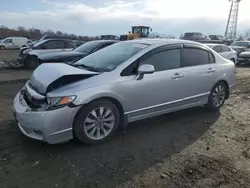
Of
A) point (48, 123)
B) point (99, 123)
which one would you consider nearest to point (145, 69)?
point (99, 123)

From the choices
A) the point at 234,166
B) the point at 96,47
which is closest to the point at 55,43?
the point at 96,47

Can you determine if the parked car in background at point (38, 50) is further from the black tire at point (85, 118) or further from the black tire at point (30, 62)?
the black tire at point (85, 118)

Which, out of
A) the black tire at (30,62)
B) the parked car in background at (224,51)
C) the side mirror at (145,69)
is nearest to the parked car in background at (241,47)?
the parked car in background at (224,51)

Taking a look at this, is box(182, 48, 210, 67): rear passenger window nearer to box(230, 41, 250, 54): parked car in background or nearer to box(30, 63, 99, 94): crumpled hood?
box(30, 63, 99, 94): crumpled hood

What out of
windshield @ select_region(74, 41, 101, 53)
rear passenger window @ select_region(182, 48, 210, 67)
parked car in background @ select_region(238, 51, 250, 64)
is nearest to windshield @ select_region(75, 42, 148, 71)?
rear passenger window @ select_region(182, 48, 210, 67)

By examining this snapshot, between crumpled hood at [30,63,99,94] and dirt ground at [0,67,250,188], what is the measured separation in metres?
0.88

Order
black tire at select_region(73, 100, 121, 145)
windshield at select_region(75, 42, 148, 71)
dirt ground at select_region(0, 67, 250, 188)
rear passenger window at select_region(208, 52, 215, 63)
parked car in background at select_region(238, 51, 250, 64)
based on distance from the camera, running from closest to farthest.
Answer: dirt ground at select_region(0, 67, 250, 188), black tire at select_region(73, 100, 121, 145), windshield at select_region(75, 42, 148, 71), rear passenger window at select_region(208, 52, 215, 63), parked car in background at select_region(238, 51, 250, 64)

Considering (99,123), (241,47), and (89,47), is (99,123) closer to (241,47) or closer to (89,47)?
(89,47)

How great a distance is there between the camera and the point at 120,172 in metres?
3.41

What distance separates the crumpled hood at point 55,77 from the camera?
401cm

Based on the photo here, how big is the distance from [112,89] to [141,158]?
1.12 meters

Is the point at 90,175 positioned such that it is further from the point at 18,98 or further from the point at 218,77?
the point at 218,77

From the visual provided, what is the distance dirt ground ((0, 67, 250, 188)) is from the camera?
3.24m

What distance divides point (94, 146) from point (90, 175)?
2.67 feet
